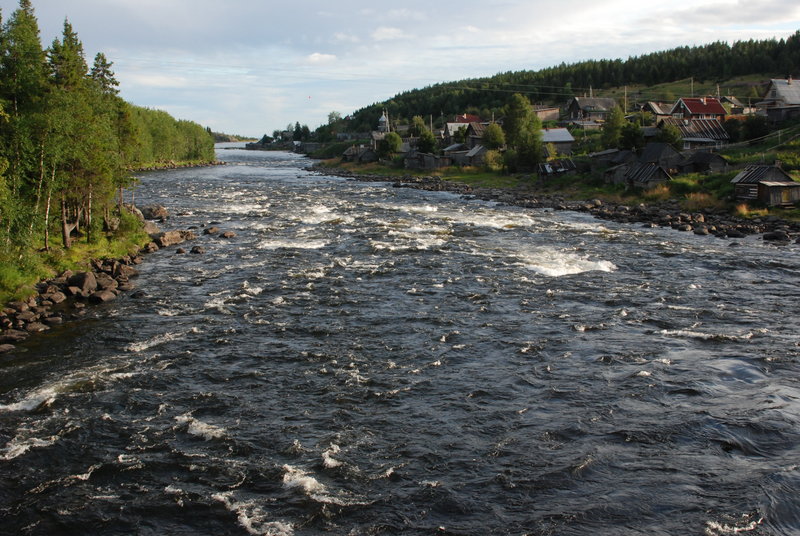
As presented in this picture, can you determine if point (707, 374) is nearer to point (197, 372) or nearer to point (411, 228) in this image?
point (197, 372)

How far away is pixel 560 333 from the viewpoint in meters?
23.8

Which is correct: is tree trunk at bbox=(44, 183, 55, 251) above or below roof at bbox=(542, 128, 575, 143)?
below

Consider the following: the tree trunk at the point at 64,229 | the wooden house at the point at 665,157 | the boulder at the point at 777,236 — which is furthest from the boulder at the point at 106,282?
the wooden house at the point at 665,157

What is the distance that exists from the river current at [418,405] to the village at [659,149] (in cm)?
2104

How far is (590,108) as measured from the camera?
12356cm

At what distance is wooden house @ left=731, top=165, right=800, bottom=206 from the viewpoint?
49.7 metres

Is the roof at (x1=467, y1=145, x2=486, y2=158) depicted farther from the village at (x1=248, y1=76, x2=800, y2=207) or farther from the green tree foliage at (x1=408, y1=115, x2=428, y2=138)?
the green tree foliage at (x1=408, y1=115, x2=428, y2=138)

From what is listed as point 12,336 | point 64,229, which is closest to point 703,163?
point 64,229

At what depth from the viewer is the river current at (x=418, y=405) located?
43.4ft

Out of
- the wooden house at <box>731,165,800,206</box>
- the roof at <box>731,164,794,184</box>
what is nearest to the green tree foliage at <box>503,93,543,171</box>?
the roof at <box>731,164,794,184</box>

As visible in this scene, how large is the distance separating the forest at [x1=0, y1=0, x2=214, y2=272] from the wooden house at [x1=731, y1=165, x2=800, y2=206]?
48942mm

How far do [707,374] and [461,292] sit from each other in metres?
12.7

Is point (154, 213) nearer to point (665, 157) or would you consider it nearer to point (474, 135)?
point (665, 157)

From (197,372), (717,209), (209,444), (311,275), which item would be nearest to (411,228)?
(311,275)
